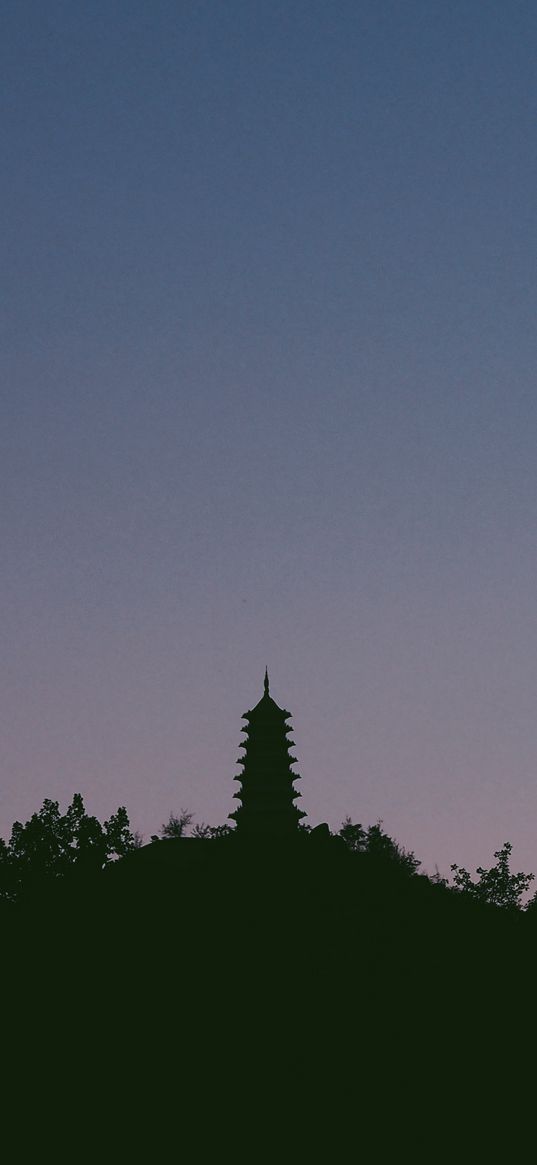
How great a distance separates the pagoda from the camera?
70812 millimetres

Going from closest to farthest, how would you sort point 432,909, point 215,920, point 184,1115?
point 184,1115 → point 215,920 → point 432,909

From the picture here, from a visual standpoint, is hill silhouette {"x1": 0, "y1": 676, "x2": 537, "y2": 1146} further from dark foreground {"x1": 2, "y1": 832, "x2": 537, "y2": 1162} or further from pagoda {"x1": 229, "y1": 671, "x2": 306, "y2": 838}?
pagoda {"x1": 229, "y1": 671, "x2": 306, "y2": 838}

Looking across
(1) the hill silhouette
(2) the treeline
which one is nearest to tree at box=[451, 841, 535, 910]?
(2) the treeline

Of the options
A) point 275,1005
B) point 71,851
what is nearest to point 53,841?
point 71,851

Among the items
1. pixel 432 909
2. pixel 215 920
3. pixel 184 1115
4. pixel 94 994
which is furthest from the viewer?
pixel 432 909

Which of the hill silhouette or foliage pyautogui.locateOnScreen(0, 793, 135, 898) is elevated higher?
foliage pyautogui.locateOnScreen(0, 793, 135, 898)

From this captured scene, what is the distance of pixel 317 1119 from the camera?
26969 mm

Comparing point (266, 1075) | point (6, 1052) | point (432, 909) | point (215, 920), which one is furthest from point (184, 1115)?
point (432, 909)

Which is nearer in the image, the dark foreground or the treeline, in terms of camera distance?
the dark foreground

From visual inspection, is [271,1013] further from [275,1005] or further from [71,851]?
[71,851]

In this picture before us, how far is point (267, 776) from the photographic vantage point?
7219cm

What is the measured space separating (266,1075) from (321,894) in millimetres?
7097

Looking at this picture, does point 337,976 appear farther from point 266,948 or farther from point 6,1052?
point 6,1052

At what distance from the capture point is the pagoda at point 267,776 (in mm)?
70812
